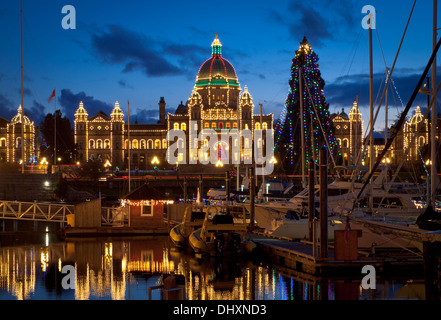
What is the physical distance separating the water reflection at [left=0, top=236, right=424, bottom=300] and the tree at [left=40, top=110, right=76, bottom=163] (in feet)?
250

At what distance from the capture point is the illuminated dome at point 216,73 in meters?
154

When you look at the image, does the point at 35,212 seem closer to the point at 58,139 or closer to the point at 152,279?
the point at 152,279

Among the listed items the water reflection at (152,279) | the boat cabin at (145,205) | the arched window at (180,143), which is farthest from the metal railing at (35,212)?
the arched window at (180,143)

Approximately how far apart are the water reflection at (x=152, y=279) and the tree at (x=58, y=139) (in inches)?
2998

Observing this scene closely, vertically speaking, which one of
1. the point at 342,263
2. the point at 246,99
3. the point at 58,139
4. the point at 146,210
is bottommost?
the point at 342,263

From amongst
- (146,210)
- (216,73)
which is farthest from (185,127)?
(146,210)

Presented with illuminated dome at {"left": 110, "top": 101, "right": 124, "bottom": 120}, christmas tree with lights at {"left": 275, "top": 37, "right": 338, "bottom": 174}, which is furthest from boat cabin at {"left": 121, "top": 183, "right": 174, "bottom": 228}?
illuminated dome at {"left": 110, "top": 101, "right": 124, "bottom": 120}

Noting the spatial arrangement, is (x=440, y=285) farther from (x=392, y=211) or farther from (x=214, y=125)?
(x=214, y=125)

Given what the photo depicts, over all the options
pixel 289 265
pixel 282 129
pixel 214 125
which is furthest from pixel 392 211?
pixel 214 125

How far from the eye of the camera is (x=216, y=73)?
509ft

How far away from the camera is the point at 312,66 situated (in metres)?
68.0

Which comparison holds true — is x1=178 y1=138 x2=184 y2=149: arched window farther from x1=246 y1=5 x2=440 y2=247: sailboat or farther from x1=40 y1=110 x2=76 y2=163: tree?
x1=246 y1=5 x2=440 y2=247: sailboat

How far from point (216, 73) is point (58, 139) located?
5733 cm

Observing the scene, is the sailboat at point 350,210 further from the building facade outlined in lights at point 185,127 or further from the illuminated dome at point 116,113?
Answer: the illuminated dome at point 116,113
